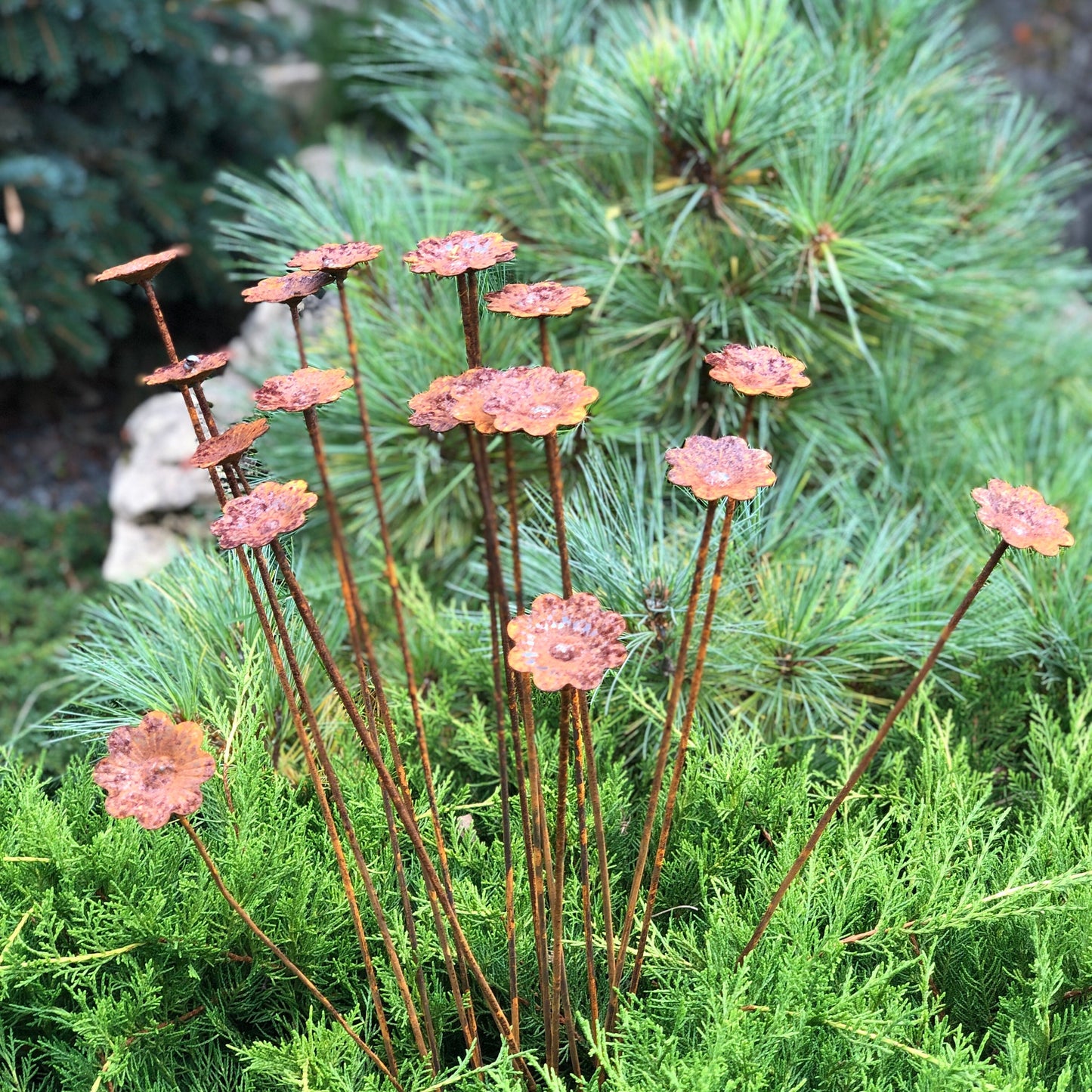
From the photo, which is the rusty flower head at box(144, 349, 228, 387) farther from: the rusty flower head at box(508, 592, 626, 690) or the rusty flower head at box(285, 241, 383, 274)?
the rusty flower head at box(508, 592, 626, 690)

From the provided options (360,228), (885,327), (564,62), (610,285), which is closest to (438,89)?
(564,62)

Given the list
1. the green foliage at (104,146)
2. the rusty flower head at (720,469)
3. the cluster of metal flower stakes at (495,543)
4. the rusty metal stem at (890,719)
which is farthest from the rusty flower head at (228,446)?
the green foliage at (104,146)

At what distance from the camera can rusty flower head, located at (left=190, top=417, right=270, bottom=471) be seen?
0.52 m

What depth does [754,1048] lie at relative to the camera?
583 mm

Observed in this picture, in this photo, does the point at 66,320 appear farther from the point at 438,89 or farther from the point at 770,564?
the point at 770,564

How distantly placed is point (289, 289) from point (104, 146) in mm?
1763

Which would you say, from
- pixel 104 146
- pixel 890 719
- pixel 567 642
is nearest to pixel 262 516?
pixel 567 642

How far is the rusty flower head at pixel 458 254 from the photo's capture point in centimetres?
50

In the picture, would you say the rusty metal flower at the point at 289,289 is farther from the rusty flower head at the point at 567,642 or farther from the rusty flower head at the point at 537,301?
the rusty flower head at the point at 567,642

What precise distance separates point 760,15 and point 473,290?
34.2 inches

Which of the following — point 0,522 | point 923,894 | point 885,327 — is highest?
point 885,327

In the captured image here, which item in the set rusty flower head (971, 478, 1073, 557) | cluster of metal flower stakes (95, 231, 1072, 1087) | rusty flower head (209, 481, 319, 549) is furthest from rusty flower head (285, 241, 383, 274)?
rusty flower head (971, 478, 1073, 557)

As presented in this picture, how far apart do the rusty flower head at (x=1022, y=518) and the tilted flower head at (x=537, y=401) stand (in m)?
0.20

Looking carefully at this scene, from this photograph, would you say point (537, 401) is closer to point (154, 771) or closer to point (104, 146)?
point (154, 771)
